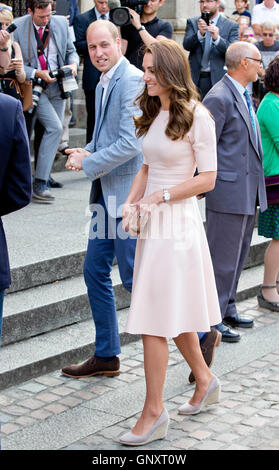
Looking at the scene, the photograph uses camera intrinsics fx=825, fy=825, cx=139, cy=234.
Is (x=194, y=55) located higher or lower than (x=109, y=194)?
higher

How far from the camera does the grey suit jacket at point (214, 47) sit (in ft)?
31.9

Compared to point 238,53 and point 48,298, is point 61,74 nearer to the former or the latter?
point 238,53

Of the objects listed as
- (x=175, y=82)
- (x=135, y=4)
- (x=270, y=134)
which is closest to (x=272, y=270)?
(x=270, y=134)

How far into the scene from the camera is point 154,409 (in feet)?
14.2

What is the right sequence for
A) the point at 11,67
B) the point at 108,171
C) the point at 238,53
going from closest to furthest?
the point at 108,171
the point at 238,53
the point at 11,67

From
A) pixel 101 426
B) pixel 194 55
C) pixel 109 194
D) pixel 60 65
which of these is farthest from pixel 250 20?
pixel 101 426

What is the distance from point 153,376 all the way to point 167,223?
0.80m

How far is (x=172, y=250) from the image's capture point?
4.30 meters

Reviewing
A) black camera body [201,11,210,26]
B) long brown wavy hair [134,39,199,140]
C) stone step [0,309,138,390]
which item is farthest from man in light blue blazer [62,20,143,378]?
black camera body [201,11,210,26]

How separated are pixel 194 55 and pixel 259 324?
4.41 m

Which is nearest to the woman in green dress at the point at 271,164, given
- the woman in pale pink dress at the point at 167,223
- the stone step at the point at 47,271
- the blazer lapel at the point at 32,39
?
the stone step at the point at 47,271

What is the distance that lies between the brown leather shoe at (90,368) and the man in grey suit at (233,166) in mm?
1087

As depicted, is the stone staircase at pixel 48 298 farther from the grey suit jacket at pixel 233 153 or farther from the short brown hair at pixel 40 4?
the short brown hair at pixel 40 4
